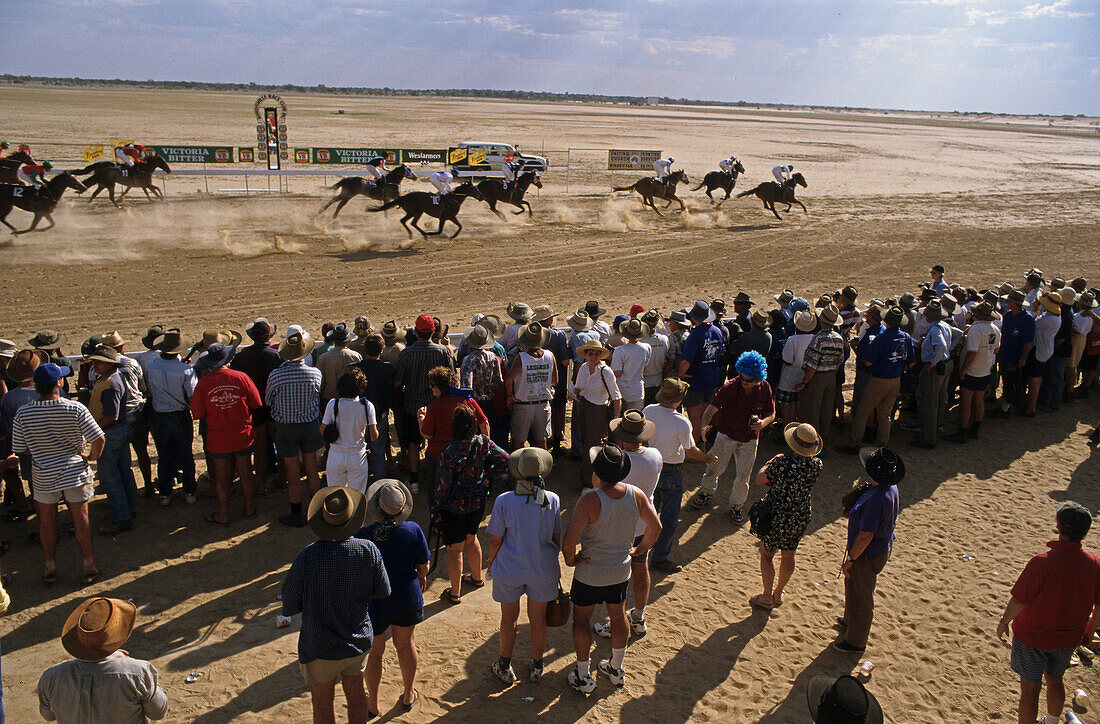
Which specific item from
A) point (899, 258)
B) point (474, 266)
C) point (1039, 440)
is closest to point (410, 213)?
point (474, 266)

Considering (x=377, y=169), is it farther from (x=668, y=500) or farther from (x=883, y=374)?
(x=668, y=500)

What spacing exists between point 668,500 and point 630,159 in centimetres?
3046

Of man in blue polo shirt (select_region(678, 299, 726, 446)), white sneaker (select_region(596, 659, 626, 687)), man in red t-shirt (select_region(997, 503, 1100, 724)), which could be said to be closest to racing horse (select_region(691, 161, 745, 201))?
man in blue polo shirt (select_region(678, 299, 726, 446))

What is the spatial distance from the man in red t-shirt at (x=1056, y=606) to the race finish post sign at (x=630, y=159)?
31.3 meters

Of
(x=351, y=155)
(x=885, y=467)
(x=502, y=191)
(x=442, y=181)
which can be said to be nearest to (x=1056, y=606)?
(x=885, y=467)

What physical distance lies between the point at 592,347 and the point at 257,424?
3.13 m

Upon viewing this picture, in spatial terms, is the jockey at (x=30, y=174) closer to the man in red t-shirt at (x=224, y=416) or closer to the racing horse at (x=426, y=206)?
the racing horse at (x=426, y=206)

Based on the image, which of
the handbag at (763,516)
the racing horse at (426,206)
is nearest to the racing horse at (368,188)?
the racing horse at (426,206)

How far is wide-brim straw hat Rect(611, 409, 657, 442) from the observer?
183 inches

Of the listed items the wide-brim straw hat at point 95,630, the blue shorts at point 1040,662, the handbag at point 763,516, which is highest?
the wide-brim straw hat at point 95,630

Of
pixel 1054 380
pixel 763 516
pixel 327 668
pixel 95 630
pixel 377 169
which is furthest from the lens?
pixel 377 169

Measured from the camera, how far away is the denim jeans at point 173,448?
6398mm

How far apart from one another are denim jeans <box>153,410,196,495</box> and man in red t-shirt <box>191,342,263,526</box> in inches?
13.6

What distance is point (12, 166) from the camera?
63.7 feet
